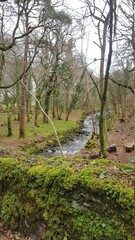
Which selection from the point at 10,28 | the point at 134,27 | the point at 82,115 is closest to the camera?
the point at 134,27

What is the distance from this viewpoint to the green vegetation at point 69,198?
3191mm

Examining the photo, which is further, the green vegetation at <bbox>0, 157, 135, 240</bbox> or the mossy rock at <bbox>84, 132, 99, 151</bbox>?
the mossy rock at <bbox>84, 132, 99, 151</bbox>

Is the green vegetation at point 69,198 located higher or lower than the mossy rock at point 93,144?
higher

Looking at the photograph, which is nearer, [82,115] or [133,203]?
[133,203]

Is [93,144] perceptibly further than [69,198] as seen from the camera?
Yes

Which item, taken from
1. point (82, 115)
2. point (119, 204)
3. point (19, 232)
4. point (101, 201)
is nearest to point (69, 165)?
point (101, 201)

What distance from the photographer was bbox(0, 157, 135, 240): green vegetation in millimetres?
3191

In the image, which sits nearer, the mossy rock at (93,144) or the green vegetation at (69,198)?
the green vegetation at (69,198)

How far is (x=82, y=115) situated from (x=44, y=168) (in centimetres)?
2475

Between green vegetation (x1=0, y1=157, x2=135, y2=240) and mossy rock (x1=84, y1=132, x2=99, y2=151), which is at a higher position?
green vegetation (x1=0, y1=157, x2=135, y2=240)

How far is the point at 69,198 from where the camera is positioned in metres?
3.64

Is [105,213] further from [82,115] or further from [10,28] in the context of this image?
[82,115]

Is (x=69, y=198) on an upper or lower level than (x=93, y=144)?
upper

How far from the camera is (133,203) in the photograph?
3.09m
